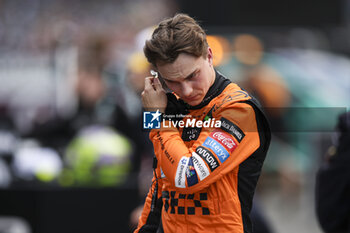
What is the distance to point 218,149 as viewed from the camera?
2.37 meters

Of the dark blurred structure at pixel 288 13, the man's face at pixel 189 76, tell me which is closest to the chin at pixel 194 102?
the man's face at pixel 189 76

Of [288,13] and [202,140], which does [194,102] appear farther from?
[288,13]

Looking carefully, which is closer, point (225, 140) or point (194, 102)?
point (225, 140)

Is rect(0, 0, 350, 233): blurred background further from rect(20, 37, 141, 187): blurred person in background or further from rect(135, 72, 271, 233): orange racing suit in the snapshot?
rect(135, 72, 271, 233): orange racing suit

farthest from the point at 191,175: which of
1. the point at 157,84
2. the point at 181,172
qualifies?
the point at 157,84

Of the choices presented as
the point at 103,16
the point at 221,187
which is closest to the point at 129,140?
the point at 221,187

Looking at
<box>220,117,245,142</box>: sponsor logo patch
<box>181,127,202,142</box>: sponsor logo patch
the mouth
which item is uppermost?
the mouth

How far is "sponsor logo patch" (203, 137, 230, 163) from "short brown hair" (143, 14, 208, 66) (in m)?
0.38

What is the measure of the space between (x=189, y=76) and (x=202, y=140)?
281mm

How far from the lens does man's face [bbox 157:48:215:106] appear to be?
2.40 m

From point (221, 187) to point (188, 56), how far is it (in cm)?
58

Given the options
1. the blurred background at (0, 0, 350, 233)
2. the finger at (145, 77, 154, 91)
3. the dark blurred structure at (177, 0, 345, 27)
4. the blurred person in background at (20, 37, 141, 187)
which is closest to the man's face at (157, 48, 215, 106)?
the finger at (145, 77, 154, 91)

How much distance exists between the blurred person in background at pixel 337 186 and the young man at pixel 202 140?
128cm

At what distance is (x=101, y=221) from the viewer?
5.32m
